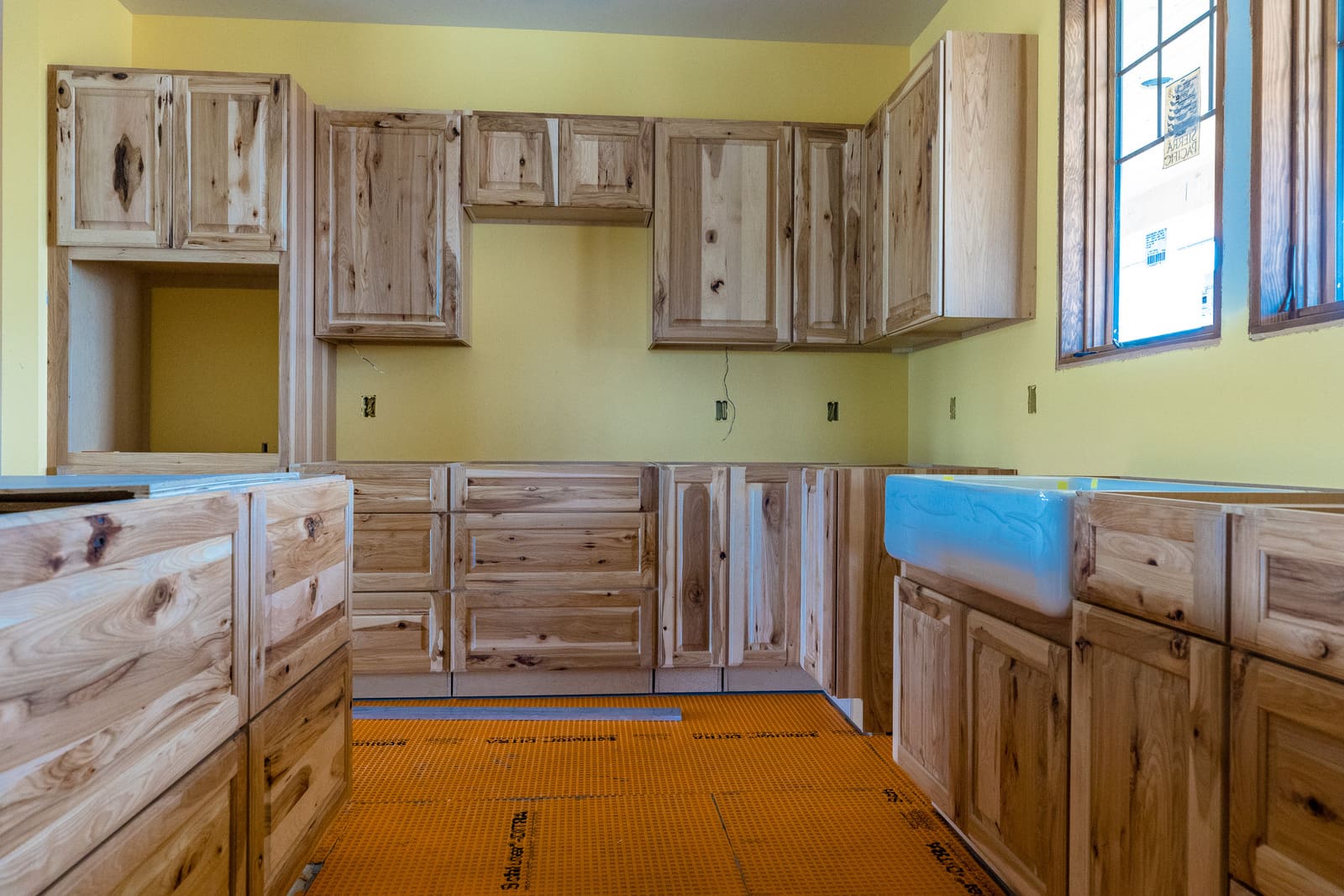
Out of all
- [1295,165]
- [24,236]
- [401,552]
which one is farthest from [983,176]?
[24,236]

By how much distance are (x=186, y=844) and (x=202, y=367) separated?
2646 mm

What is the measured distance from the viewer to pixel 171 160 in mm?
2818

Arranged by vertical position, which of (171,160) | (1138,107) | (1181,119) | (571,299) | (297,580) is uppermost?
(171,160)

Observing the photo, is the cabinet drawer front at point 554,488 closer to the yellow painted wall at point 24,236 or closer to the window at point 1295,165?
the yellow painted wall at point 24,236

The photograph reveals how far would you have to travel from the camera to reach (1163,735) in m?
1.11

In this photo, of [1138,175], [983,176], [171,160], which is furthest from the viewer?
[171,160]

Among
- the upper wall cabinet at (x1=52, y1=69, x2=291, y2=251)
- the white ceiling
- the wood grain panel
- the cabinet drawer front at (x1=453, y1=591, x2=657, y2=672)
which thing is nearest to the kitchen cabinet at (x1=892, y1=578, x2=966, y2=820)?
the wood grain panel

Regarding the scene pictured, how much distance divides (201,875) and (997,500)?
139 cm

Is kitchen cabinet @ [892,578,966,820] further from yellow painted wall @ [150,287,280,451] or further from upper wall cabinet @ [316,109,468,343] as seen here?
yellow painted wall @ [150,287,280,451]

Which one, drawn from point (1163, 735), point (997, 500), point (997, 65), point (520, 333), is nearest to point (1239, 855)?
point (1163, 735)

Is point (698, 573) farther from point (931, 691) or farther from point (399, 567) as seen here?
point (931, 691)

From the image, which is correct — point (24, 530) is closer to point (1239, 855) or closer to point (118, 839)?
point (118, 839)

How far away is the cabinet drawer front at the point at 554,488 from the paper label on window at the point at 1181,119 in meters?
1.83

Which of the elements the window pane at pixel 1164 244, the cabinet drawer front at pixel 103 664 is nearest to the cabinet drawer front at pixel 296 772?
the cabinet drawer front at pixel 103 664
